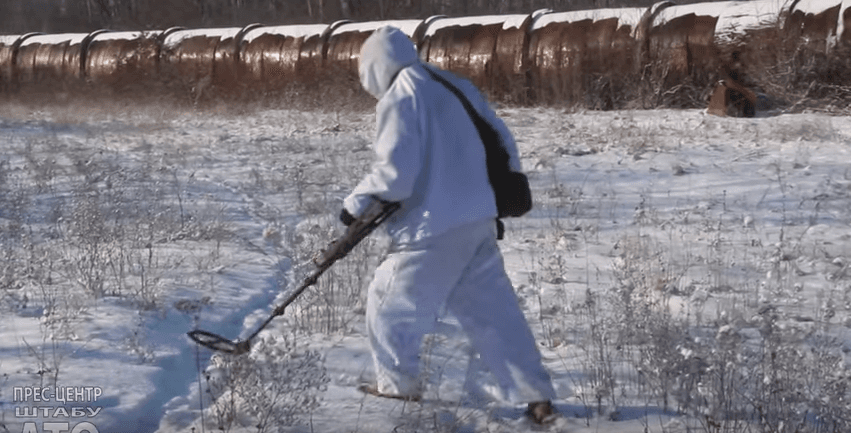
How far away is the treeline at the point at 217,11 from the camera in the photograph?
32.0 metres

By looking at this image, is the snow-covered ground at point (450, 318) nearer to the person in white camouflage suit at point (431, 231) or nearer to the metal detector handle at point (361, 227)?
the person in white camouflage suit at point (431, 231)

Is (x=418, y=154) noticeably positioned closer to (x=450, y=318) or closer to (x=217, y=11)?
(x=450, y=318)

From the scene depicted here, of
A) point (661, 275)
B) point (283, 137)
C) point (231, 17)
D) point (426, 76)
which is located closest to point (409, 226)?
point (426, 76)

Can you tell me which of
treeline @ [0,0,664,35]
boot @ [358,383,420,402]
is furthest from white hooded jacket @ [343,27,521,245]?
treeline @ [0,0,664,35]

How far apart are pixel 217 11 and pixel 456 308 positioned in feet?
117

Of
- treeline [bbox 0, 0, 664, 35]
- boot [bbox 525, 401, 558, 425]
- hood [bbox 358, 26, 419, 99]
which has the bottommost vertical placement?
boot [bbox 525, 401, 558, 425]

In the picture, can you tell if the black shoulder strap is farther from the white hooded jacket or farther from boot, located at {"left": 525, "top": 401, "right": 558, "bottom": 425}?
boot, located at {"left": 525, "top": 401, "right": 558, "bottom": 425}

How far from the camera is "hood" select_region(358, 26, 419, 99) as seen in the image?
3.08 meters

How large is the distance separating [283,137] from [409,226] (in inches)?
343

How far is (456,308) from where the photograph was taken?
3.19 metres

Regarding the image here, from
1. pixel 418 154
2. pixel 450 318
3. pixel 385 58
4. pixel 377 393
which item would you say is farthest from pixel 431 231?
pixel 450 318

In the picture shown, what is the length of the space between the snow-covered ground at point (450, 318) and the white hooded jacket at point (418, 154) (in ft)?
2.28

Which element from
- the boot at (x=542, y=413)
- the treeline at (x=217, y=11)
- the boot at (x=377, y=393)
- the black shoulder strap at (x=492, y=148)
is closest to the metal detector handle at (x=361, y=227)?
the black shoulder strap at (x=492, y=148)

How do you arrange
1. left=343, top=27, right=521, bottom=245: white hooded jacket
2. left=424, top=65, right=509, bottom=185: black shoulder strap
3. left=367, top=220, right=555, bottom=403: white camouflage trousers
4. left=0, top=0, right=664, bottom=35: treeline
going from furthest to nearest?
1. left=0, top=0, right=664, bottom=35: treeline
2. left=424, top=65, right=509, bottom=185: black shoulder strap
3. left=367, top=220, right=555, bottom=403: white camouflage trousers
4. left=343, top=27, right=521, bottom=245: white hooded jacket
